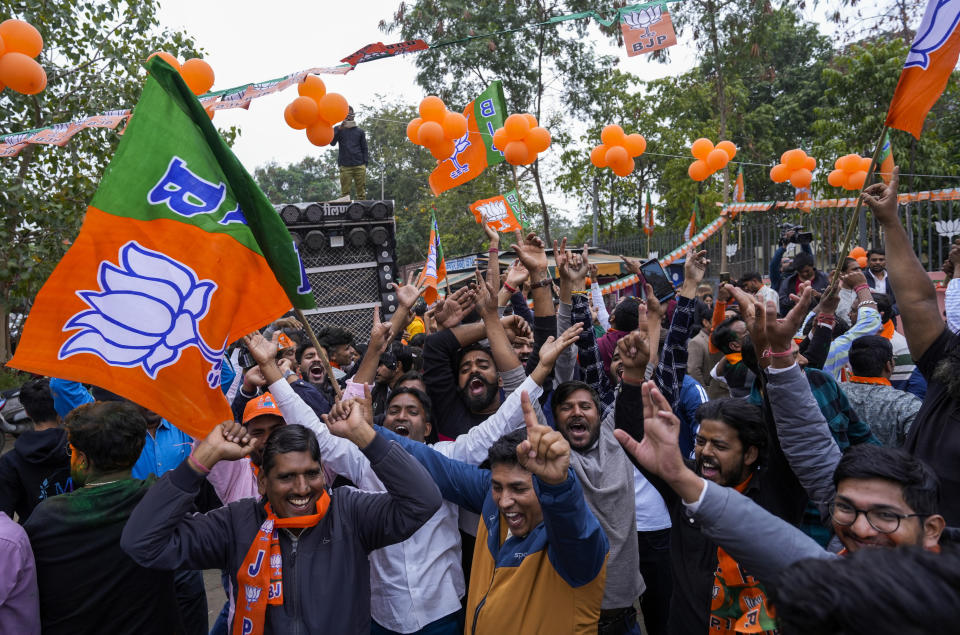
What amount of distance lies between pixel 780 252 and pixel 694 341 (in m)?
3.00

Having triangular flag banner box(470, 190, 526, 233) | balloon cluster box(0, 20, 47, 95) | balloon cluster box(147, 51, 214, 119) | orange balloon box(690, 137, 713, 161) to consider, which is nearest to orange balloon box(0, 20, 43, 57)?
balloon cluster box(0, 20, 47, 95)

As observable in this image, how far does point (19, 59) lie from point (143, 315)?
3.41 metres

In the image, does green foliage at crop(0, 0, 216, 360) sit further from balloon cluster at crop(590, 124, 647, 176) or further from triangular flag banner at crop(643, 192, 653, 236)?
triangular flag banner at crop(643, 192, 653, 236)

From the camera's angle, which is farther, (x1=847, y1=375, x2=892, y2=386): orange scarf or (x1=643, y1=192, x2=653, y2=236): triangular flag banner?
(x1=643, y1=192, x2=653, y2=236): triangular flag banner

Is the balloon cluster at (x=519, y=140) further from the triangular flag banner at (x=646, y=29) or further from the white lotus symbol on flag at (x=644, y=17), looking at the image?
the white lotus symbol on flag at (x=644, y=17)

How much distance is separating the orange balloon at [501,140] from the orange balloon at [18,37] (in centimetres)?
393

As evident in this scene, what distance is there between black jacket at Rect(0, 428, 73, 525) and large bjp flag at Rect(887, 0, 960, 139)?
13.0 feet

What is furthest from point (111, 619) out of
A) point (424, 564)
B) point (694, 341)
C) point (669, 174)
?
point (669, 174)

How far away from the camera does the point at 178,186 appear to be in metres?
2.56

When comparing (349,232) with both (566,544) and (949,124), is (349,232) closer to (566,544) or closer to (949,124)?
(566,544)

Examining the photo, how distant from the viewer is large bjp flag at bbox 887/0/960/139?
281cm

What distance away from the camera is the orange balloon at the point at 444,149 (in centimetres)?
680

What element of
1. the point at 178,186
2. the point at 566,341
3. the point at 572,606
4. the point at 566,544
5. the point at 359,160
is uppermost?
the point at 359,160

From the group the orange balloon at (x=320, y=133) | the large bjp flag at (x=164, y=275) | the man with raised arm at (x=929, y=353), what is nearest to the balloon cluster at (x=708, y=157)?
the orange balloon at (x=320, y=133)
